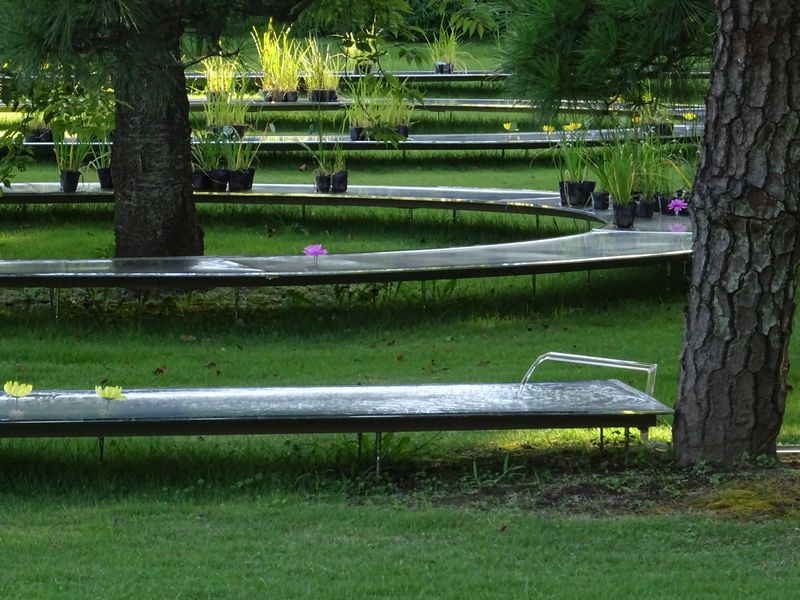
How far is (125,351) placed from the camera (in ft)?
23.3

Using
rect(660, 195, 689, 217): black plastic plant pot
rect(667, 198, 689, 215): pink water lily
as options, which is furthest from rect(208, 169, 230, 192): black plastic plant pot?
rect(667, 198, 689, 215): pink water lily

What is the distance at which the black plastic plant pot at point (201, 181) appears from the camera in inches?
435

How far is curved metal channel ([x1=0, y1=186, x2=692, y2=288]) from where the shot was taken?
728 cm

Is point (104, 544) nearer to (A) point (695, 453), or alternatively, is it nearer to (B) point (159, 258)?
(A) point (695, 453)

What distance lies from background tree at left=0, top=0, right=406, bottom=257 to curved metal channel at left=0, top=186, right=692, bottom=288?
55 cm

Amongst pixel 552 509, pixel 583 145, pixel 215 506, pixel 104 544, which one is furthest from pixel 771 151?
pixel 583 145

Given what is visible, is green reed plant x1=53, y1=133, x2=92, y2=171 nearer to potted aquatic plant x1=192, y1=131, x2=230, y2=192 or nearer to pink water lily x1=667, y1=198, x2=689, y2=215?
potted aquatic plant x1=192, y1=131, x2=230, y2=192

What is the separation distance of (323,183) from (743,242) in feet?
22.7

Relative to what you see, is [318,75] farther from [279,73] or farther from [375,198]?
[375,198]

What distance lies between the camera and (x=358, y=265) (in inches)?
305

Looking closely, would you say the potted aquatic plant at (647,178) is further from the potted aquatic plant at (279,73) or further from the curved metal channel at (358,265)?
the potted aquatic plant at (279,73)

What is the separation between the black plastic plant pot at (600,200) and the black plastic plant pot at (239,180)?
2.72 meters

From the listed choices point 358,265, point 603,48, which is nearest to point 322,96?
point 358,265

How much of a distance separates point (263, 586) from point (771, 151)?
2.12 m
